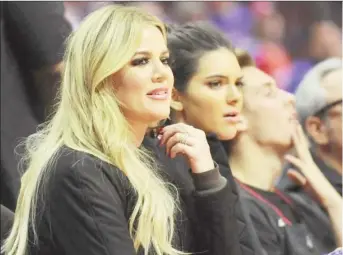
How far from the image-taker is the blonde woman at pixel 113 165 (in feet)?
2.85

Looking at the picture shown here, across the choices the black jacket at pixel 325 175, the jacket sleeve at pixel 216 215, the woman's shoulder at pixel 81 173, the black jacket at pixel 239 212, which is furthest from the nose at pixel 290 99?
the woman's shoulder at pixel 81 173

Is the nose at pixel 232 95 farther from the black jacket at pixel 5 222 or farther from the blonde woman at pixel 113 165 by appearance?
the black jacket at pixel 5 222

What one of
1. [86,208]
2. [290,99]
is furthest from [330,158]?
[86,208]

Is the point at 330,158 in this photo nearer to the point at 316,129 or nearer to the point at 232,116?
the point at 316,129

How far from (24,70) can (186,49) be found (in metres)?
0.40

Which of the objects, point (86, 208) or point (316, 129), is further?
point (316, 129)

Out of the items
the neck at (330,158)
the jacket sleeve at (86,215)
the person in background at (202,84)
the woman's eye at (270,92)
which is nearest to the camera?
the jacket sleeve at (86,215)

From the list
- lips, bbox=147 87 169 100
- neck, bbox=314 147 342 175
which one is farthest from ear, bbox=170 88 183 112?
neck, bbox=314 147 342 175

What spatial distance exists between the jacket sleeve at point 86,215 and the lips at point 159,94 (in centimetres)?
14

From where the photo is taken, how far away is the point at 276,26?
1396mm

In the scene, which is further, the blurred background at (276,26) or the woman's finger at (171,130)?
the blurred background at (276,26)

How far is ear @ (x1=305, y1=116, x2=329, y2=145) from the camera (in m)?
1.28

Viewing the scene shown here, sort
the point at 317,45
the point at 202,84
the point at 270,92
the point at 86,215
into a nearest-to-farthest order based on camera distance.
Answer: the point at 86,215 → the point at 202,84 → the point at 270,92 → the point at 317,45

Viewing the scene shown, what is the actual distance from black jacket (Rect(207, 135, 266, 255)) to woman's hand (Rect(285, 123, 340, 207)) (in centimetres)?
19
